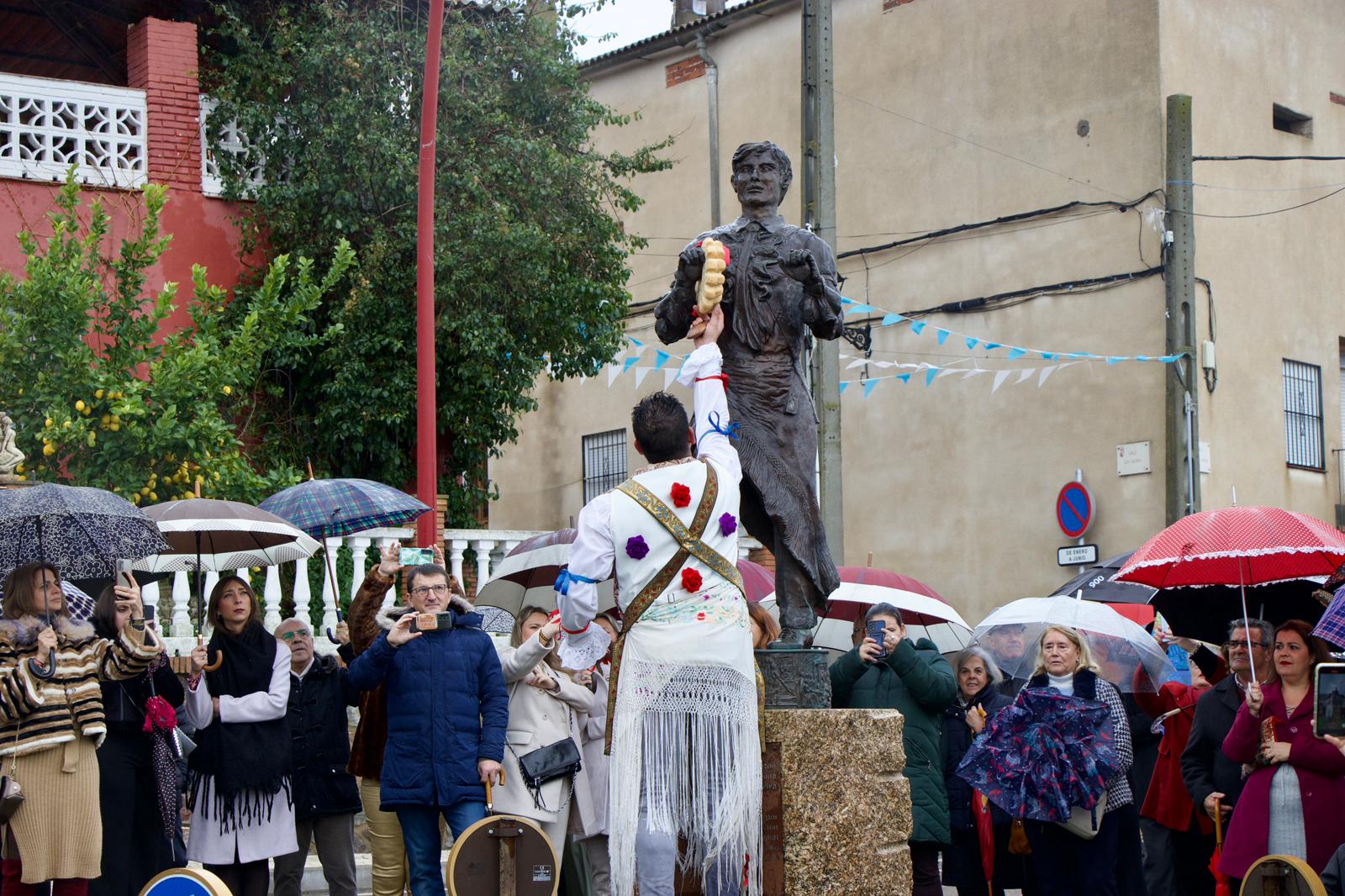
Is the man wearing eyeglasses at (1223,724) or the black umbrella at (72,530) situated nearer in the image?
the black umbrella at (72,530)

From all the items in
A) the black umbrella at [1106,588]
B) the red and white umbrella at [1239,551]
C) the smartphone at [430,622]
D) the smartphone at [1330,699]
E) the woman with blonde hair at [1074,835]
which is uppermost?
the red and white umbrella at [1239,551]

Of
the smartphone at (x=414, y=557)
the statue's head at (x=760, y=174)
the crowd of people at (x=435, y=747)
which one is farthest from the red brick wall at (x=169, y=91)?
the statue's head at (x=760, y=174)

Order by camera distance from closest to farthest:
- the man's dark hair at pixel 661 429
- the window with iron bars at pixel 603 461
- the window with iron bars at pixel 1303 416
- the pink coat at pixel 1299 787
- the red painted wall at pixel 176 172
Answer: the man's dark hair at pixel 661 429, the pink coat at pixel 1299 787, the red painted wall at pixel 176 172, the window with iron bars at pixel 1303 416, the window with iron bars at pixel 603 461

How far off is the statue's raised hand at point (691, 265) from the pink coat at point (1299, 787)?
3.29 m

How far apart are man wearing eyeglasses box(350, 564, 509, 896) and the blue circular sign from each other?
43.4ft

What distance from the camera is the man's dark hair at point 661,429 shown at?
6.45m

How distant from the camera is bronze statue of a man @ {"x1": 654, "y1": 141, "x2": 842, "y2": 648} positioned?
23.8 feet

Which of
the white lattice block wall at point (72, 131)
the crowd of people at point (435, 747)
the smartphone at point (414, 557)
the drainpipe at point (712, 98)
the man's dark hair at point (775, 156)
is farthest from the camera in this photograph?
the drainpipe at point (712, 98)

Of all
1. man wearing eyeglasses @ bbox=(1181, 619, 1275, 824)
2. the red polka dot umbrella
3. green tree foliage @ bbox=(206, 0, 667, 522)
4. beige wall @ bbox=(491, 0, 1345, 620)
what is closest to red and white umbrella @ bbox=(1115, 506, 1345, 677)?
the red polka dot umbrella

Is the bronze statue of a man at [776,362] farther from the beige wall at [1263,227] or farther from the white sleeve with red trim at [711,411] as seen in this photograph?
the beige wall at [1263,227]

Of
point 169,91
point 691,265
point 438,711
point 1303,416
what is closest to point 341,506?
point 438,711

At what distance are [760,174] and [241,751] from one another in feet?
11.9

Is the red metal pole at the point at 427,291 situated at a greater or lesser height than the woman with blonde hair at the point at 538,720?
greater

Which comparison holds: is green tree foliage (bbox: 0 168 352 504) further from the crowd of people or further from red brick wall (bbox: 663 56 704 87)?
red brick wall (bbox: 663 56 704 87)
